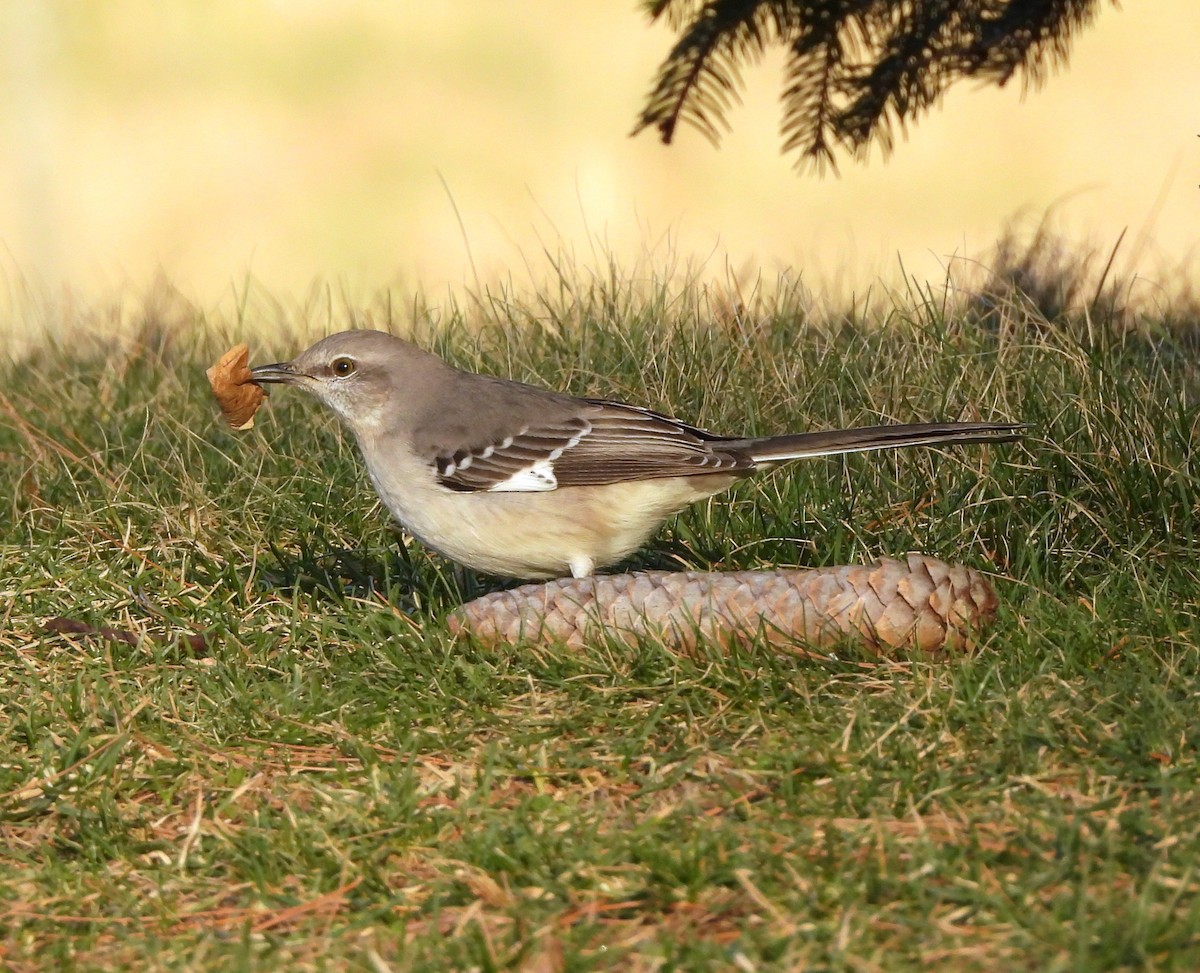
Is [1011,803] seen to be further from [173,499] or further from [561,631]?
[173,499]

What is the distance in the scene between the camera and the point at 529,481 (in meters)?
5.30

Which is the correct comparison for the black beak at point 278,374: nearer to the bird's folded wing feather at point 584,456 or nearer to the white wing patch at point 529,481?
the bird's folded wing feather at point 584,456

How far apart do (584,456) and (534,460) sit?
0.59ft

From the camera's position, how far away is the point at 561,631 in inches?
189

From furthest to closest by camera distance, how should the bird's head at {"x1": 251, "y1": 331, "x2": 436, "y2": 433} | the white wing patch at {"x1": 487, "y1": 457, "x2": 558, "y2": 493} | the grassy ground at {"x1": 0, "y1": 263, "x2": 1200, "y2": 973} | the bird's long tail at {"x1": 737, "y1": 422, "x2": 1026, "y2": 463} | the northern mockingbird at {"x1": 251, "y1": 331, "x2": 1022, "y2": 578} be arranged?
the bird's head at {"x1": 251, "y1": 331, "x2": 436, "y2": 433}
the white wing patch at {"x1": 487, "y1": 457, "x2": 558, "y2": 493}
the northern mockingbird at {"x1": 251, "y1": 331, "x2": 1022, "y2": 578}
the bird's long tail at {"x1": 737, "y1": 422, "x2": 1026, "y2": 463}
the grassy ground at {"x1": 0, "y1": 263, "x2": 1200, "y2": 973}

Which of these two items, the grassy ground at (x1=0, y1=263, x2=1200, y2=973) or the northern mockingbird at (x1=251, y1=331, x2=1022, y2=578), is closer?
the grassy ground at (x1=0, y1=263, x2=1200, y2=973)

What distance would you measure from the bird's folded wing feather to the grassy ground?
53 cm

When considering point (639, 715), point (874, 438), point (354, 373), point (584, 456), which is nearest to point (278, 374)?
point (354, 373)

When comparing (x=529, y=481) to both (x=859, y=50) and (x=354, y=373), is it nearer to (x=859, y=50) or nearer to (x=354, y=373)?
(x=354, y=373)

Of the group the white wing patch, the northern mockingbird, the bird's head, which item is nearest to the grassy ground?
the northern mockingbird

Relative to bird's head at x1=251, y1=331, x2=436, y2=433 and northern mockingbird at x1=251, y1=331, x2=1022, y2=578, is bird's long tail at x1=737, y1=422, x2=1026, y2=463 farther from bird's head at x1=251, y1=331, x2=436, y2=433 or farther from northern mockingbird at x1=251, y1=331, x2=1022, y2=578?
bird's head at x1=251, y1=331, x2=436, y2=433

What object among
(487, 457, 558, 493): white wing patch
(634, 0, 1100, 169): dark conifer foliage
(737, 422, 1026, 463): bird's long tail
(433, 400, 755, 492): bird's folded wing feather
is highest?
(634, 0, 1100, 169): dark conifer foliage

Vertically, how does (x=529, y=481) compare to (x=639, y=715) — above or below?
above

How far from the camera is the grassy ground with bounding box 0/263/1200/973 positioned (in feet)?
10.6
